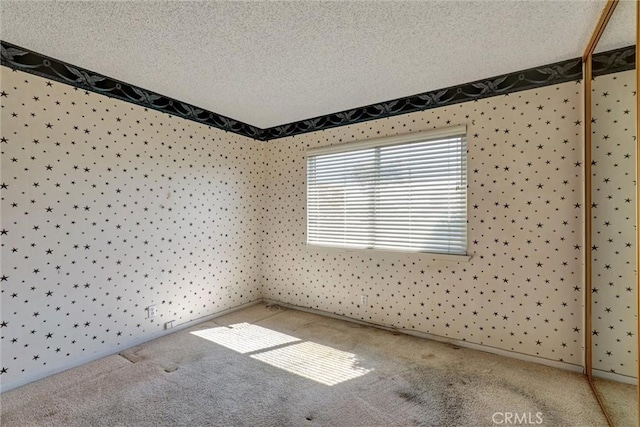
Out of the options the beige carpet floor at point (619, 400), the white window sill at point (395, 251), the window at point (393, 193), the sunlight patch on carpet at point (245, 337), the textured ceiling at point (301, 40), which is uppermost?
the textured ceiling at point (301, 40)

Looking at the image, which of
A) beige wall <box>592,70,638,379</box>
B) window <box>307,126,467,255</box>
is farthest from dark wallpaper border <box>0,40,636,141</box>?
window <box>307,126,467,255</box>

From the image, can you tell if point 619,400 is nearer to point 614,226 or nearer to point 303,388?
point 614,226

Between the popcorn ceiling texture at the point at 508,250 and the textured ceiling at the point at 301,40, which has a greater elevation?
the textured ceiling at the point at 301,40

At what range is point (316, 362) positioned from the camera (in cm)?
237

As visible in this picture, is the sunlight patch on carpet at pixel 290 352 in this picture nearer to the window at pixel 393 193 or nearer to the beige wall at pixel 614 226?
the window at pixel 393 193

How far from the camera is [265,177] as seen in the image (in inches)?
156

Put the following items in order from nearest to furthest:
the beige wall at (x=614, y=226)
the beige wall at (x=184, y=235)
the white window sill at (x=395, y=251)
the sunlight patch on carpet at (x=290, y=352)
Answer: the beige wall at (x=614, y=226) < the beige wall at (x=184, y=235) < the sunlight patch on carpet at (x=290, y=352) < the white window sill at (x=395, y=251)

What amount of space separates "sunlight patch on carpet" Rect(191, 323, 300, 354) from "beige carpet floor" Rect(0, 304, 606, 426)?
0.02 metres

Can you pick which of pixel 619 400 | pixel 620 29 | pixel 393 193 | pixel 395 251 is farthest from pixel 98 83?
pixel 619 400

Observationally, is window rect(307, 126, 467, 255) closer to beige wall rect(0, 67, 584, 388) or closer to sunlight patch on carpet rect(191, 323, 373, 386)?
beige wall rect(0, 67, 584, 388)

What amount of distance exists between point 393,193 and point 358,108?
1058 mm

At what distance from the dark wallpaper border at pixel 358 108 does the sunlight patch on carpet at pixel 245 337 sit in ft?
7.68

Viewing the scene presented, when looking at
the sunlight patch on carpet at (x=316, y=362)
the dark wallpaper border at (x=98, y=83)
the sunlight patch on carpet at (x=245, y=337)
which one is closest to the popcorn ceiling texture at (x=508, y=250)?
the sunlight patch on carpet at (x=316, y=362)

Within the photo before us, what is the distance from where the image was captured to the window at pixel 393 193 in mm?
2652
